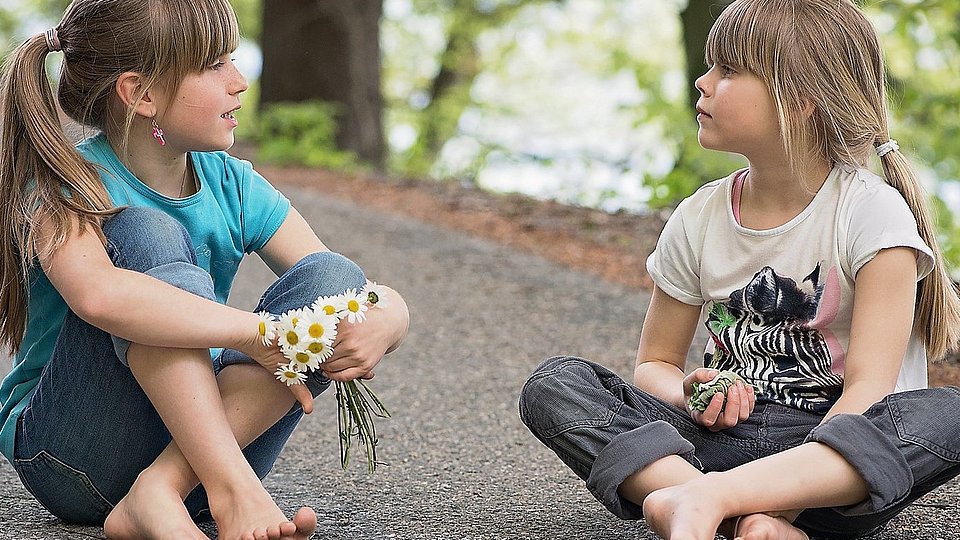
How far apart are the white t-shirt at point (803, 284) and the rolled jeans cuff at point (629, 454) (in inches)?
11.0

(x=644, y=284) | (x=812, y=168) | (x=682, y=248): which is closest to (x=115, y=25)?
(x=682, y=248)

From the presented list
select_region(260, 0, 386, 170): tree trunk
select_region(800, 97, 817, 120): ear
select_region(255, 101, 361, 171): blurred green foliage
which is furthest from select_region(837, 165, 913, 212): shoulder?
select_region(260, 0, 386, 170): tree trunk

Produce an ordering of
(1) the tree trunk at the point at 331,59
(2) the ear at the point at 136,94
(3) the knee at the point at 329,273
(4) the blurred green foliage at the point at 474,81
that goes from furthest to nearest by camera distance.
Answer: (1) the tree trunk at the point at 331,59 < (4) the blurred green foliage at the point at 474,81 < (2) the ear at the point at 136,94 < (3) the knee at the point at 329,273

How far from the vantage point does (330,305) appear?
1.74 meters

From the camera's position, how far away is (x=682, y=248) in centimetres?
209

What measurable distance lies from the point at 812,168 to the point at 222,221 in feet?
3.63

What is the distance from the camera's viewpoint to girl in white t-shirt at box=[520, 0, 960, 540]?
173 cm

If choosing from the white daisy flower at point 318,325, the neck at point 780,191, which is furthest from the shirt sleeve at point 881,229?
the white daisy flower at point 318,325

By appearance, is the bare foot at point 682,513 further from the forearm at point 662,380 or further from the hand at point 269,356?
the hand at point 269,356

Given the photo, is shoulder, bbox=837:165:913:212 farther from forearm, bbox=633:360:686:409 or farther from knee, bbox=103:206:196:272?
knee, bbox=103:206:196:272

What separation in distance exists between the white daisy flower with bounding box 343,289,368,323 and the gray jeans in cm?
33

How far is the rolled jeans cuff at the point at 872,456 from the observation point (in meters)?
→ 1.67

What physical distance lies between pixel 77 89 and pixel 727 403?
128cm

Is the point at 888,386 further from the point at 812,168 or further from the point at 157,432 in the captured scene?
the point at 157,432
